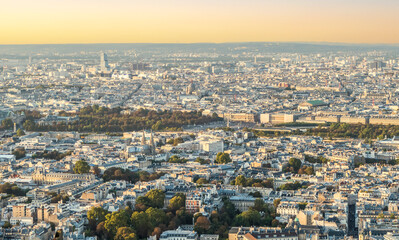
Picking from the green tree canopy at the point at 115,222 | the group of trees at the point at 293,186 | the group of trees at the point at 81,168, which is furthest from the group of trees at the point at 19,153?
the green tree canopy at the point at 115,222

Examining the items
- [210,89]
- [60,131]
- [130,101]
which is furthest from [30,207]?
[210,89]

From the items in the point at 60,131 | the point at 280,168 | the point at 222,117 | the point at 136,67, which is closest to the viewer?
the point at 280,168

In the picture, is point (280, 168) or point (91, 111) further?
point (91, 111)

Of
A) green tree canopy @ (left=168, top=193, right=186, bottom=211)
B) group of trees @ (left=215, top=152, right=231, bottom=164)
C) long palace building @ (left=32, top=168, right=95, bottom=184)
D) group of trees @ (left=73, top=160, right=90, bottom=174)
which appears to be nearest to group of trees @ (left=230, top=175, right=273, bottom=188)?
green tree canopy @ (left=168, top=193, right=186, bottom=211)

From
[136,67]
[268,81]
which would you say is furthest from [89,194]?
[136,67]

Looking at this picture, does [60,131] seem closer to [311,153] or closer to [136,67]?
[311,153]

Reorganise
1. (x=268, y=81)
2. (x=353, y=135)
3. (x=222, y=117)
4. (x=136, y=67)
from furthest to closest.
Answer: (x=136, y=67) < (x=268, y=81) < (x=222, y=117) < (x=353, y=135)
